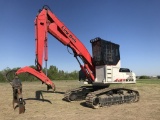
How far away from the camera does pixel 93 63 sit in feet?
52.3

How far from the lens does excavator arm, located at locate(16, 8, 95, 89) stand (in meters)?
13.5

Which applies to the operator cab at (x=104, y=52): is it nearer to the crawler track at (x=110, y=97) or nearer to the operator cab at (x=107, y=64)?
the operator cab at (x=107, y=64)

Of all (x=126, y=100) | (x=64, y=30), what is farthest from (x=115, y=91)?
(x=64, y=30)

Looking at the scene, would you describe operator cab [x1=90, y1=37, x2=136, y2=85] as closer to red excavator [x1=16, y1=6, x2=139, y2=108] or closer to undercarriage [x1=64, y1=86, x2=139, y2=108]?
red excavator [x1=16, y1=6, x2=139, y2=108]

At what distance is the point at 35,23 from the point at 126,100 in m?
7.26

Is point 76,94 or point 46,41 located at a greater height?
point 46,41

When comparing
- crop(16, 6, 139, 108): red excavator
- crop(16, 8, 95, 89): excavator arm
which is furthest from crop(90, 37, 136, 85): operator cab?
crop(16, 8, 95, 89): excavator arm

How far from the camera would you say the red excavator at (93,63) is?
45.0 ft

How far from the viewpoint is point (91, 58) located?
1594 centimetres

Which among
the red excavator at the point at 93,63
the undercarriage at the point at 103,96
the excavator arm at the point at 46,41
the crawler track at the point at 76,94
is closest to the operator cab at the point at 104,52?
the red excavator at the point at 93,63

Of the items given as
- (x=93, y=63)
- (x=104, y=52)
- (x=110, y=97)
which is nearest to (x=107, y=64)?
(x=104, y=52)

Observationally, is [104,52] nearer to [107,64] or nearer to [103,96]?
[107,64]

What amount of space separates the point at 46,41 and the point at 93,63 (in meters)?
3.71

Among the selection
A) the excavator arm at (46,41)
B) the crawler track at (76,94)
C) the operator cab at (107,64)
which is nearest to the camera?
the excavator arm at (46,41)
